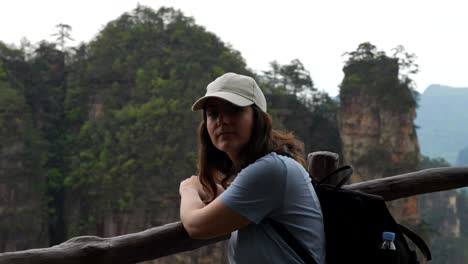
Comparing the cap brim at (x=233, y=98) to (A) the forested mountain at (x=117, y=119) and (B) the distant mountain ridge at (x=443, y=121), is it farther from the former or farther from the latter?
(B) the distant mountain ridge at (x=443, y=121)

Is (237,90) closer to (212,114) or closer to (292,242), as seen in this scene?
(212,114)

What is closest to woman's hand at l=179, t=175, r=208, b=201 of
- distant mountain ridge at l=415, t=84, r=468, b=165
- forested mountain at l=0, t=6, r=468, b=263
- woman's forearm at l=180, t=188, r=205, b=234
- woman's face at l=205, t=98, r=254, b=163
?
woman's forearm at l=180, t=188, r=205, b=234

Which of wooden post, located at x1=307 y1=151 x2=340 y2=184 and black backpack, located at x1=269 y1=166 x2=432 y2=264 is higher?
wooden post, located at x1=307 y1=151 x2=340 y2=184

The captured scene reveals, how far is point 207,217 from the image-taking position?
117 centimetres

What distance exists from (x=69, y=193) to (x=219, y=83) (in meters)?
19.6

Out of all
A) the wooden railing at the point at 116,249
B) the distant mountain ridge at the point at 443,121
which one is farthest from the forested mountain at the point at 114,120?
the distant mountain ridge at the point at 443,121

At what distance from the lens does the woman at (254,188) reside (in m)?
1.12

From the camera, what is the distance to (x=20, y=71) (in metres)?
20.3

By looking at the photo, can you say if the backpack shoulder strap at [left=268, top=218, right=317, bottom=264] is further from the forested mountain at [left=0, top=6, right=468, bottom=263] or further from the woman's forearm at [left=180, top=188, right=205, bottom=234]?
the forested mountain at [left=0, top=6, right=468, bottom=263]

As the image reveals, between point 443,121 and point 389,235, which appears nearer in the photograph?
point 389,235

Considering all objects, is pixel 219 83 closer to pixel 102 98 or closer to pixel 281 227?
pixel 281 227

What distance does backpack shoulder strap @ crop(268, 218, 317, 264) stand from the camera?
1.12 metres

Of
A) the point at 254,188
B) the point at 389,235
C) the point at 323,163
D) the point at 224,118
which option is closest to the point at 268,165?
the point at 254,188

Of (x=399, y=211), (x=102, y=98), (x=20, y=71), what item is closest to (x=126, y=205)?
(x=102, y=98)
